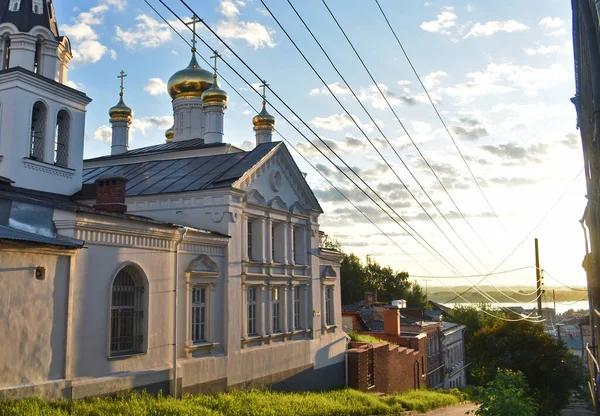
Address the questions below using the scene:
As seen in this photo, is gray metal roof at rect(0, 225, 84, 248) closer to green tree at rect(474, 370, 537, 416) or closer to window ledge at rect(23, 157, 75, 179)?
window ledge at rect(23, 157, 75, 179)

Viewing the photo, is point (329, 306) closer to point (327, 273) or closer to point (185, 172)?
point (327, 273)

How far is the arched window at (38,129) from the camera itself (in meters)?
17.0

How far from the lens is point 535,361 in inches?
879

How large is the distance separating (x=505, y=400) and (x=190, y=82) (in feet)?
69.6

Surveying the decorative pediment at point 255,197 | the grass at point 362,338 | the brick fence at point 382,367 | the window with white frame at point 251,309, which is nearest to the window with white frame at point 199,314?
the window with white frame at point 251,309

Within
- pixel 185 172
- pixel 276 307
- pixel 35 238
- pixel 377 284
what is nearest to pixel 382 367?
pixel 276 307

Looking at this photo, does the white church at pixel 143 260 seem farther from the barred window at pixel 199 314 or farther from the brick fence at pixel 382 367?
the brick fence at pixel 382 367

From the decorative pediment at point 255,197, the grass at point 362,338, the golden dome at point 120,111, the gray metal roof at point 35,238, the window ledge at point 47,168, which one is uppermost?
the golden dome at point 120,111

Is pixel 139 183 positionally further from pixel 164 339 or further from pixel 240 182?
pixel 164 339

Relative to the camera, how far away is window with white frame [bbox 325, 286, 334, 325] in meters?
25.5

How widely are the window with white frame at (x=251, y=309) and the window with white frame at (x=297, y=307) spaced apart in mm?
3135

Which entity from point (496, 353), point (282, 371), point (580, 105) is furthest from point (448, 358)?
point (580, 105)

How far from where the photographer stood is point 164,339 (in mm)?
15203

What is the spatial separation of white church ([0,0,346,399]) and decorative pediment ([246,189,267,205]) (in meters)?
0.06
